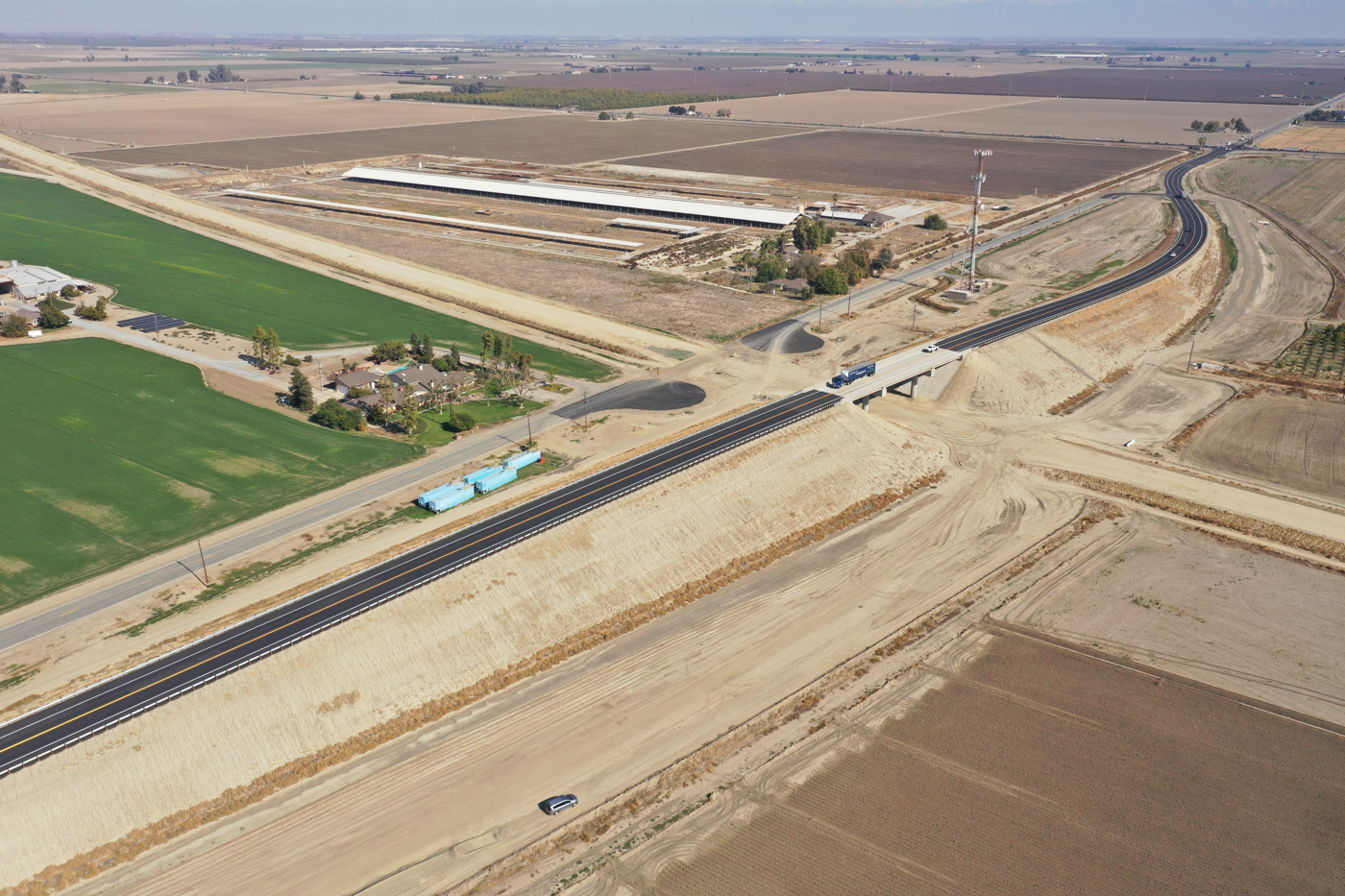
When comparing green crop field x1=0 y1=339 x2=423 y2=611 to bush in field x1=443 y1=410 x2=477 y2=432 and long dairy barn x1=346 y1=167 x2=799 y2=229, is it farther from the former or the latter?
long dairy barn x1=346 y1=167 x2=799 y2=229

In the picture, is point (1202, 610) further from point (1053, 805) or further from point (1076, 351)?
point (1076, 351)

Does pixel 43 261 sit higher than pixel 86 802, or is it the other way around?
pixel 43 261

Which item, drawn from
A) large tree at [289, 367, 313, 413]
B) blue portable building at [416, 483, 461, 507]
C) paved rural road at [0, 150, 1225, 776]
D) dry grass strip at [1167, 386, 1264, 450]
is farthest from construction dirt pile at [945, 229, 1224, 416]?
large tree at [289, 367, 313, 413]

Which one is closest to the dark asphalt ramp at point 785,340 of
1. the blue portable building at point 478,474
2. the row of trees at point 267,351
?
the blue portable building at point 478,474

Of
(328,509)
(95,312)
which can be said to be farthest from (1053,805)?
(95,312)

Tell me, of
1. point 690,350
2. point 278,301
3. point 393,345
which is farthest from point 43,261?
point 690,350

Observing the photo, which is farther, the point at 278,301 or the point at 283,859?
the point at 278,301

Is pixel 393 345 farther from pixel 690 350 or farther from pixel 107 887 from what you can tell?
pixel 107 887
